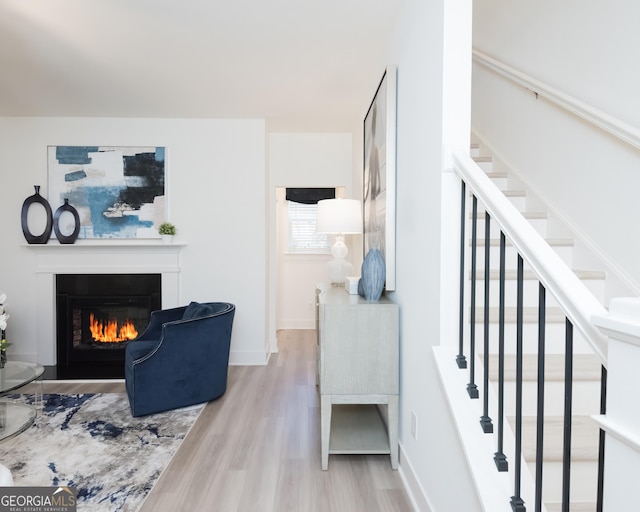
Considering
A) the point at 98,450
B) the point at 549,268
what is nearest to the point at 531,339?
the point at 549,268

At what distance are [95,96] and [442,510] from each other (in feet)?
13.6

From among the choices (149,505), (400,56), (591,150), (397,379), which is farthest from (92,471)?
(591,150)

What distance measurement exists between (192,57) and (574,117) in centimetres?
254

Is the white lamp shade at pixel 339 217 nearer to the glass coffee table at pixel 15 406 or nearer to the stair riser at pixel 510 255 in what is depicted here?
the stair riser at pixel 510 255

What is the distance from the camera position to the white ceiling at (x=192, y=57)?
235 centimetres

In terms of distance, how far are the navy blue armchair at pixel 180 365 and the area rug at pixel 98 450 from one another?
4.7 inches

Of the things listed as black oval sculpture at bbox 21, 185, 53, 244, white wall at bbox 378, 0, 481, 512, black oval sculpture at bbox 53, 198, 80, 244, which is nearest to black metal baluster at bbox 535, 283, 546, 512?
white wall at bbox 378, 0, 481, 512

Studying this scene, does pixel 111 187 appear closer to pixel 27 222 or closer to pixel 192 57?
pixel 27 222

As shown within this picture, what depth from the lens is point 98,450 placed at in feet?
8.17

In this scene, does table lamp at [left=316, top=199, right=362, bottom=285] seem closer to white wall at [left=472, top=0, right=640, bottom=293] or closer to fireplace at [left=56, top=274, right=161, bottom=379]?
white wall at [left=472, top=0, right=640, bottom=293]

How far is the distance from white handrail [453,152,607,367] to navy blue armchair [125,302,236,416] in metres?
2.43

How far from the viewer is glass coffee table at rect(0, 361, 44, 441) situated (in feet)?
7.47

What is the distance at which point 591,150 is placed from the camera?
2.10m

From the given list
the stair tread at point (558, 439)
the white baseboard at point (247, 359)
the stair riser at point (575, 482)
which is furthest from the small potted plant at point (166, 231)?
the stair riser at point (575, 482)
